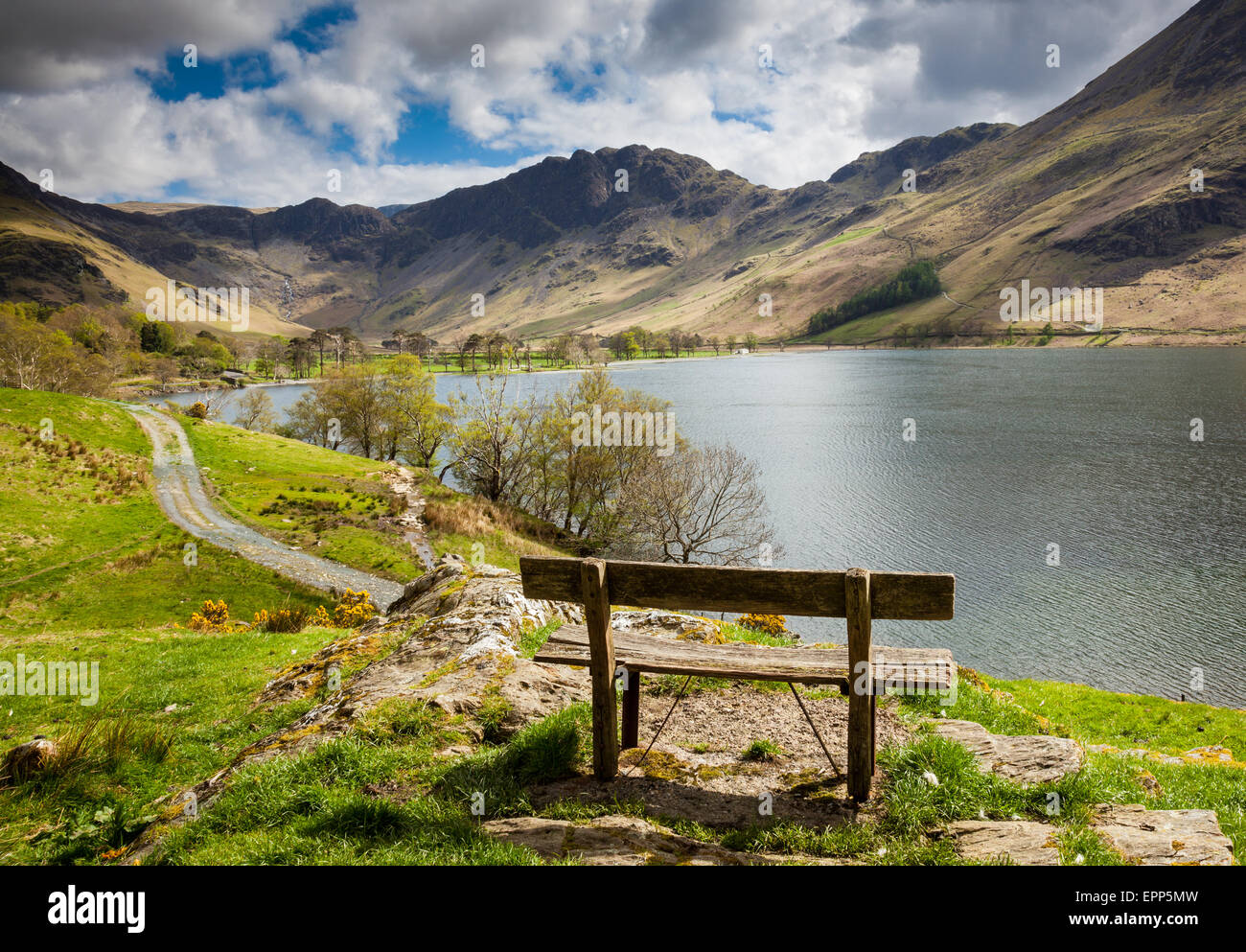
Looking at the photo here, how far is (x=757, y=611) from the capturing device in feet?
20.0

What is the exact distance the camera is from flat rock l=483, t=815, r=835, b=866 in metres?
5.17

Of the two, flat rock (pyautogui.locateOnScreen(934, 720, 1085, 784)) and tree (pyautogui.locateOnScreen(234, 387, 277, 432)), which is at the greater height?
tree (pyautogui.locateOnScreen(234, 387, 277, 432))

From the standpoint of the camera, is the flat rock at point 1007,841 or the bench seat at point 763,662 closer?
the flat rock at point 1007,841

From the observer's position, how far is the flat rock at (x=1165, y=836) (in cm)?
509

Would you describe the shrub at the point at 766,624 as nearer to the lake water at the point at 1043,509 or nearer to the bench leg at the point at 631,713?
the bench leg at the point at 631,713

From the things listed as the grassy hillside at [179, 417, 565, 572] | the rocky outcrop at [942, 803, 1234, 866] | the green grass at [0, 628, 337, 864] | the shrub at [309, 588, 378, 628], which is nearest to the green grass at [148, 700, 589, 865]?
the green grass at [0, 628, 337, 864]

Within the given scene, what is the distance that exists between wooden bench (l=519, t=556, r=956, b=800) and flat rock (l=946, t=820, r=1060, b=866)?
3.05 ft

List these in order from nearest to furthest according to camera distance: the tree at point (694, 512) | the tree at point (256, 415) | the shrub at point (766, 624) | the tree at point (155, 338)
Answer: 1. the shrub at point (766, 624)
2. the tree at point (694, 512)
3. the tree at point (256, 415)
4. the tree at point (155, 338)

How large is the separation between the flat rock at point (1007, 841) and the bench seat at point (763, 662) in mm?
1452

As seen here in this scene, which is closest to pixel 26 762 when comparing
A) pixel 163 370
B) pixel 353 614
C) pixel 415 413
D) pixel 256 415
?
pixel 353 614

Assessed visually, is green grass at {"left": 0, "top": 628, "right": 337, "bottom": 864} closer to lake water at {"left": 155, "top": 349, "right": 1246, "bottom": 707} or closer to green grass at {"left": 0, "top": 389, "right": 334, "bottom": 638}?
green grass at {"left": 0, "top": 389, "right": 334, "bottom": 638}

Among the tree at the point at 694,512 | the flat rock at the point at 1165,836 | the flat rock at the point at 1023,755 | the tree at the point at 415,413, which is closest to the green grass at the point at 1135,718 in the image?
the flat rock at the point at 1023,755

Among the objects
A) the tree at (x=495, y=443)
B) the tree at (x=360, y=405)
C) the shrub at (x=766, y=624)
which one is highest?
the tree at (x=360, y=405)
